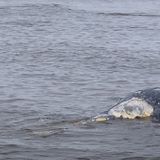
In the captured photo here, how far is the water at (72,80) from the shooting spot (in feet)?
29.9

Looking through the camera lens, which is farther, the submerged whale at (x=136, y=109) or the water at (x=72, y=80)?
the submerged whale at (x=136, y=109)

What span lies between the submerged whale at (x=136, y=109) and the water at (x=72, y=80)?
31 centimetres

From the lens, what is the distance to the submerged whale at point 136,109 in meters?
10.8

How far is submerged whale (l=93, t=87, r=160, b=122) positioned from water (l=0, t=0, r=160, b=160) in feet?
1.00

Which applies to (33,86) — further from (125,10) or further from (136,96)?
(125,10)

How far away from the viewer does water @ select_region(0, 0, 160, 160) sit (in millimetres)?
9109

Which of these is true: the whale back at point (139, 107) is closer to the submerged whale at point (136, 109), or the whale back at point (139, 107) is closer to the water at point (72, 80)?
the submerged whale at point (136, 109)

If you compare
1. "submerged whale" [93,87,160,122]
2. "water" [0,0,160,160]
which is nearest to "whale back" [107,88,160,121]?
"submerged whale" [93,87,160,122]

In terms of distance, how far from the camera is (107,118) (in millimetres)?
10617

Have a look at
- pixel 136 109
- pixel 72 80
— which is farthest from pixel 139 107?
pixel 72 80

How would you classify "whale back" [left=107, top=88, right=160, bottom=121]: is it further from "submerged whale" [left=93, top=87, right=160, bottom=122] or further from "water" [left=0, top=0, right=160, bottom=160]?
"water" [left=0, top=0, right=160, bottom=160]

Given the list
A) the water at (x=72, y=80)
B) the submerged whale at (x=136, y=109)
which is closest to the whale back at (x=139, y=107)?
the submerged whale at (x=136, y=109)

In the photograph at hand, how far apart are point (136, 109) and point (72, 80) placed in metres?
3.59

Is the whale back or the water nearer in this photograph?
the water
